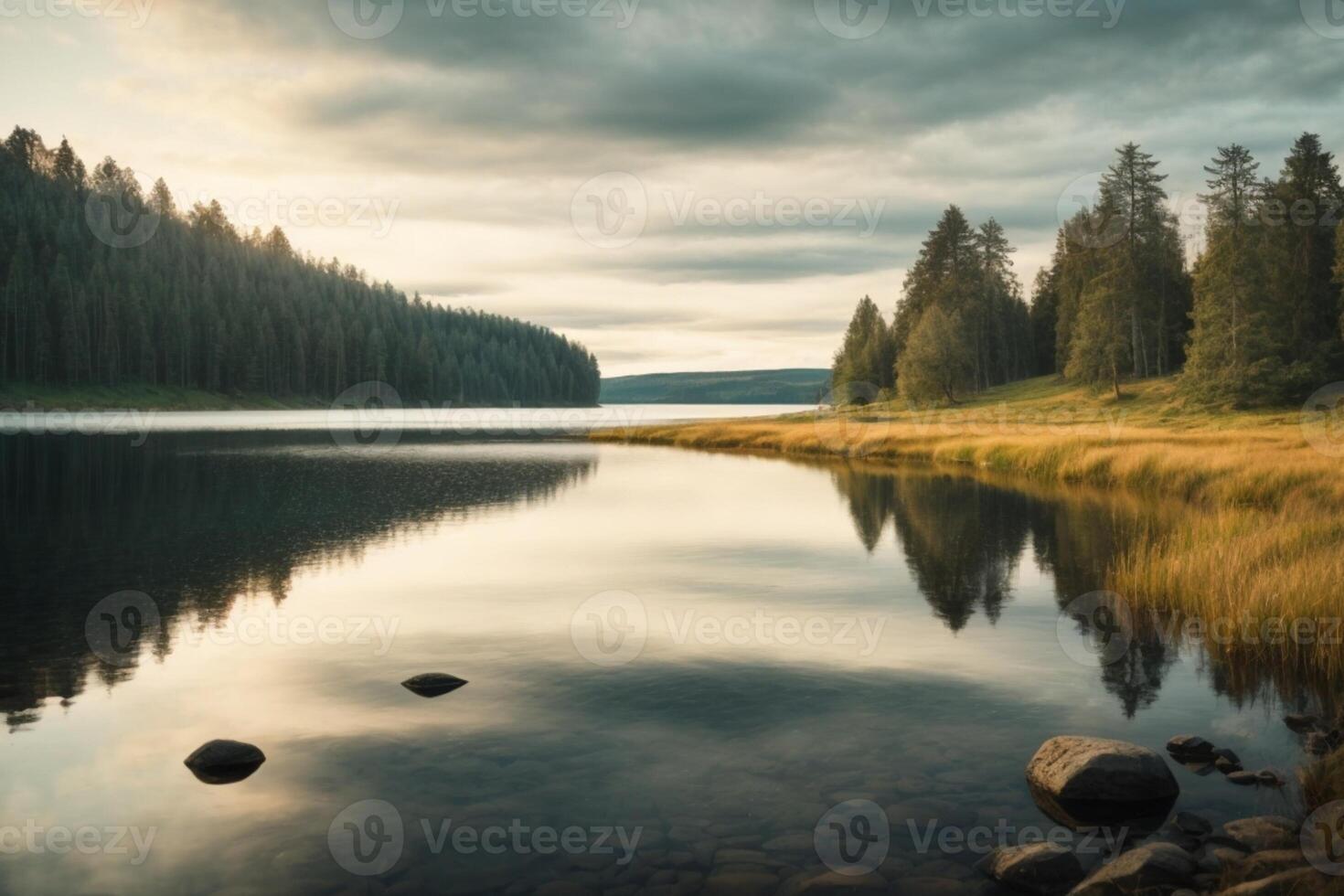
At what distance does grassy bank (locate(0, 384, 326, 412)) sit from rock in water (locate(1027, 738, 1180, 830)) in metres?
142

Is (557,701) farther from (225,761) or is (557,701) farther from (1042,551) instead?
A: (1042,551)

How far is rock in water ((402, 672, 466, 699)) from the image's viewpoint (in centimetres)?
1439

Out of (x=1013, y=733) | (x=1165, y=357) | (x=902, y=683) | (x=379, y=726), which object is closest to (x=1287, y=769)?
(x=1013, y=733)

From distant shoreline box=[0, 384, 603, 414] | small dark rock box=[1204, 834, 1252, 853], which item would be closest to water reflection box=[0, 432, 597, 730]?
small dark rock box=[1204, 834, 1252, 853]

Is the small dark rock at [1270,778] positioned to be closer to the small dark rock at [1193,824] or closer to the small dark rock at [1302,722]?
the small dark rock at [1193,824]

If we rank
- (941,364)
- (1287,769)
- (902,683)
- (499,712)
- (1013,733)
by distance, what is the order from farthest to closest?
(941,364), (902,683), (499,712), (1013,733), (1287,769)

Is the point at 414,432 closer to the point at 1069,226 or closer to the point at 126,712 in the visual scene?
the point at 1069,226

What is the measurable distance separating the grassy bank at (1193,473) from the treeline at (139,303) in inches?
3281

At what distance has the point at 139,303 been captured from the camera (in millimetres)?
143625

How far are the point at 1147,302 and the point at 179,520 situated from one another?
86.3m

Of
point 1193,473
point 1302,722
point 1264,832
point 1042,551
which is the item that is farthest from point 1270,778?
point 1193,473

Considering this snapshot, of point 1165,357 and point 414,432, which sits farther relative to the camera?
point 414,432

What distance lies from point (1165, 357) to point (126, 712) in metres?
97.9

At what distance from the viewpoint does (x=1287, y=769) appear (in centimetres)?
1086
